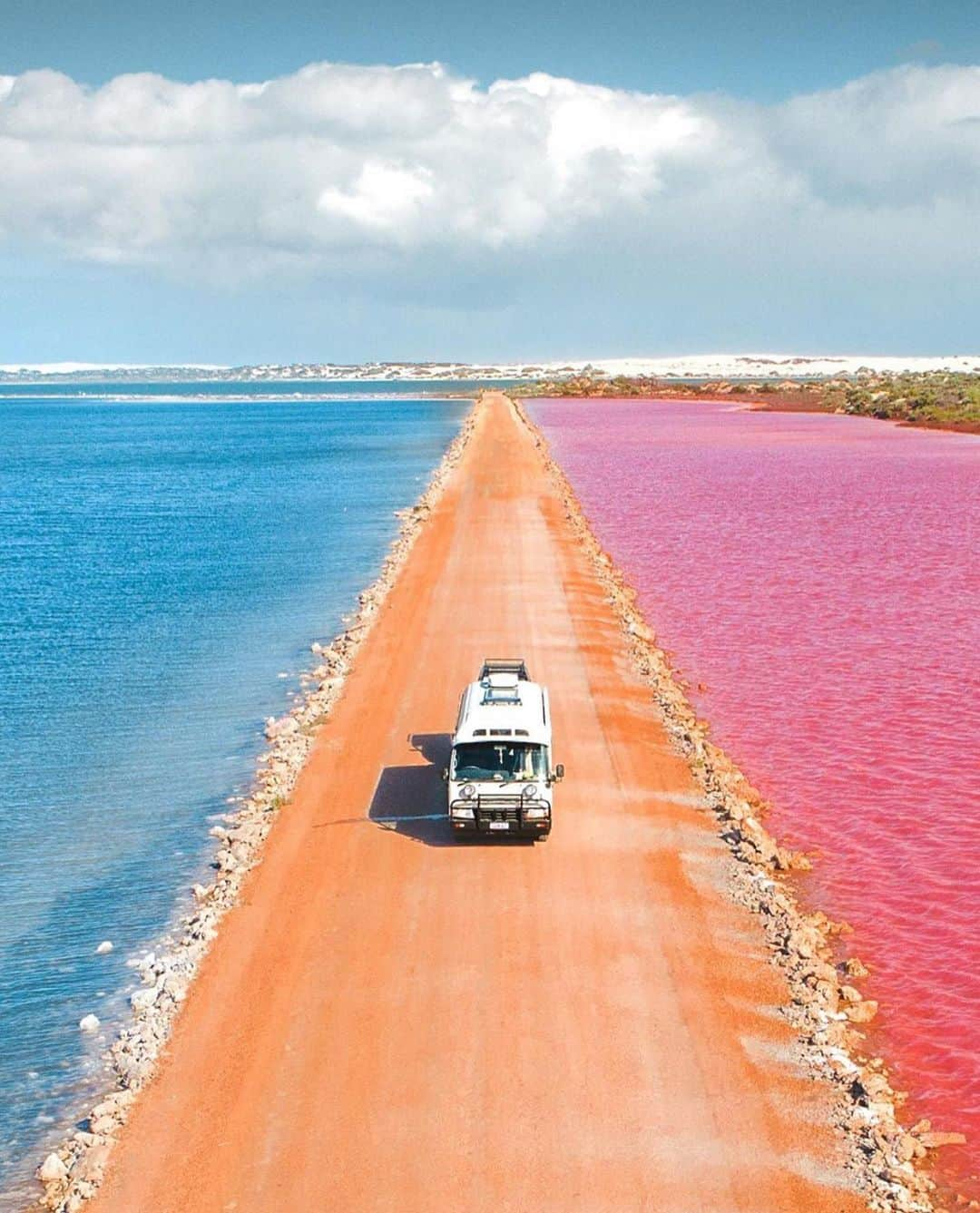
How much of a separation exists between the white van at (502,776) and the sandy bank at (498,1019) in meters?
0.66

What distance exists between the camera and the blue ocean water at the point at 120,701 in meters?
17.7

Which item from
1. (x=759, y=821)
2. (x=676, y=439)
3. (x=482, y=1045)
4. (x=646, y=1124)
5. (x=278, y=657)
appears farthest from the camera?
(x=676, y=439)

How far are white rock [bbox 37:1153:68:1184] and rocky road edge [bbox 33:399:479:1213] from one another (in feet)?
0.03

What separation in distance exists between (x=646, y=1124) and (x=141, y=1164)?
18.6 feet

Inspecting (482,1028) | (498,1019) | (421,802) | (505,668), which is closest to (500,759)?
(421,802)

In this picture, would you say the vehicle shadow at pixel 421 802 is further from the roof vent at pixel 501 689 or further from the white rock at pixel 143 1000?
the white rock at pixel 143 1000

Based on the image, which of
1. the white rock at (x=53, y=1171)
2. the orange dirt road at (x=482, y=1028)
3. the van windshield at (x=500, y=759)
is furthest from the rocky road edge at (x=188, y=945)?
the van windshield at (x=500, y=759)

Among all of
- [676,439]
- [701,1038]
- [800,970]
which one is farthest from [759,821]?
[676,439]

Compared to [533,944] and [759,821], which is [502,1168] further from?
[759,821]

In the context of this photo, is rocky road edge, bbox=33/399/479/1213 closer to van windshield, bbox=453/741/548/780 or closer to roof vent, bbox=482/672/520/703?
van windshield, bbox=453/741/548/780

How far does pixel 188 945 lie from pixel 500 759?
5.94 metres

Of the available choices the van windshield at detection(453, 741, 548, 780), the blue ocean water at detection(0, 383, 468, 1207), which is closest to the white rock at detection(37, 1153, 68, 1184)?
the blue ocean water at detection(0, 383, 468, 1207)

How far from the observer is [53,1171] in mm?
13641

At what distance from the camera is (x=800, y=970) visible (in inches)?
684
